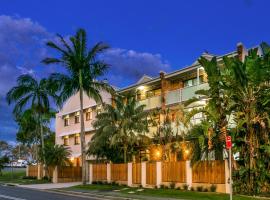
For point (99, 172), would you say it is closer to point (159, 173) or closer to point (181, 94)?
point (159, 173)

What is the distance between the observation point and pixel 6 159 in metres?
67.7

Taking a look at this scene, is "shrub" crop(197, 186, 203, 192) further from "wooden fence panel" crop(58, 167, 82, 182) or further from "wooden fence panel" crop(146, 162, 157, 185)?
"wooden fence panel" crop(58, 167, 82, 182)

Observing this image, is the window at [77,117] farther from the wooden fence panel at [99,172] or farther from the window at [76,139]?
the wooden fence panel at [99,172]

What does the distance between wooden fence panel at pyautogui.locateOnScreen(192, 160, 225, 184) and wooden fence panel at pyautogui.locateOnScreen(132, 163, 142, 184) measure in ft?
21.4

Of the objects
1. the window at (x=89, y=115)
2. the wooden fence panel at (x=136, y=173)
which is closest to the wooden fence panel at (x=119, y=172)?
the wooden fence panel at (x=136, y=173)

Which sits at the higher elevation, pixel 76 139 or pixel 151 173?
pixel 76 139

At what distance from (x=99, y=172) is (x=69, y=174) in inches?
353

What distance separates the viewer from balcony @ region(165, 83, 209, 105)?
1554 inches

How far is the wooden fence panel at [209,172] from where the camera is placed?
27859 millimetres

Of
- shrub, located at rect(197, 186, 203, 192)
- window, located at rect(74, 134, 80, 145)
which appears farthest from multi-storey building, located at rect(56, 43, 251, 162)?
shrub, located at rect(197, 186, 203, 192)

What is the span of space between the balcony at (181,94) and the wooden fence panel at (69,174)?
519 inches

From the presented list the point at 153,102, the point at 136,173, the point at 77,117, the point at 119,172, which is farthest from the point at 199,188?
the point at 77,117

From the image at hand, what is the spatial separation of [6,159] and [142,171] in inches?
1474

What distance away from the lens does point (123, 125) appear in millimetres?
39156
